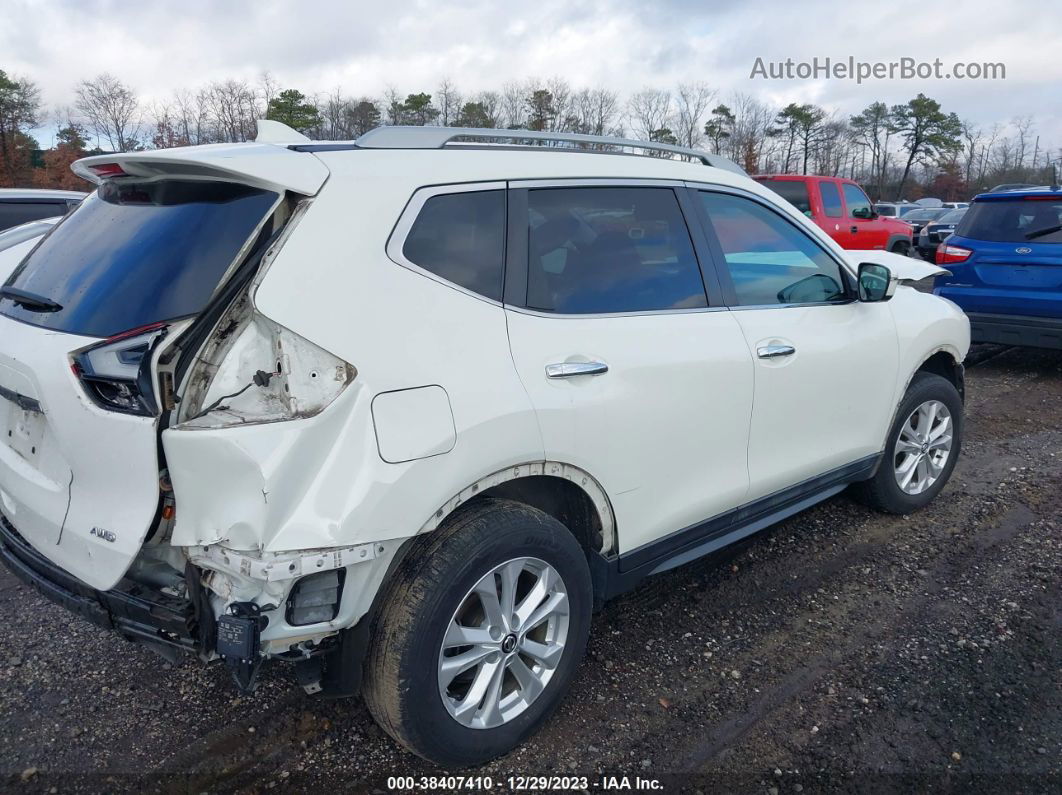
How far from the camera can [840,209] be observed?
44.9 feet

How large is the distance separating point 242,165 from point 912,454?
3.81 metres

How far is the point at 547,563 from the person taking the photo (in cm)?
257

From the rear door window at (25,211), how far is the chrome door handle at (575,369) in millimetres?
7016

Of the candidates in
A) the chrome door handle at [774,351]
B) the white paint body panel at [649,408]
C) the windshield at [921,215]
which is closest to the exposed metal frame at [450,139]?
the white paint body panel at [649,408]

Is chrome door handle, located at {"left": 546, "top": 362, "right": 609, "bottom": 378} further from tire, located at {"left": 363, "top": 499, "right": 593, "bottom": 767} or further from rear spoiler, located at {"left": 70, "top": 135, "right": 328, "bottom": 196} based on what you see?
rear spoiler, located at {"left": 70, "top": 135, "right": 328, "bottom": 196}

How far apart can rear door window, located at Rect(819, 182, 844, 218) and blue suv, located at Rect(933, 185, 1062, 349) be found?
5.37 meters

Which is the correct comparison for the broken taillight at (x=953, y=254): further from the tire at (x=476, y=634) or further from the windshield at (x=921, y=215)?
the windshield at (x=921, y=215)

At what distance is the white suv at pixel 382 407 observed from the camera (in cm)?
207

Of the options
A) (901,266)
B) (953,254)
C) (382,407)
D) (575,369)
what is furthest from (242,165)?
(953,254)

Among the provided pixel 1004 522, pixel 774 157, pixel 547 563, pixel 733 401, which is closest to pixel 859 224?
pixel 1004 522

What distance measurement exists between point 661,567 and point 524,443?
39.2 inches

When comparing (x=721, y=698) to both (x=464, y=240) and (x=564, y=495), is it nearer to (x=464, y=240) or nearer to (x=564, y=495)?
(x=564, y=495)

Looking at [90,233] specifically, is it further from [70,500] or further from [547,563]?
[547,563]

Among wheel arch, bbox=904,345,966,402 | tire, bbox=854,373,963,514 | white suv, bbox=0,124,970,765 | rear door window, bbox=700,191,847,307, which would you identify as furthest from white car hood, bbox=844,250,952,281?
white suv, bbox=0,124,970,765
